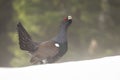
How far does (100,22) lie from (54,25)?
1.70 metres

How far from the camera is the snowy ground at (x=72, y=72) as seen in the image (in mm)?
3957

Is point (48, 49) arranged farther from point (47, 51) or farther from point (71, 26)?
point (71, 26)

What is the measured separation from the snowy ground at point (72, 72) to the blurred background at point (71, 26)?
7.53m

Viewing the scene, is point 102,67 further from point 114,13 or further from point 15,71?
point 114,13

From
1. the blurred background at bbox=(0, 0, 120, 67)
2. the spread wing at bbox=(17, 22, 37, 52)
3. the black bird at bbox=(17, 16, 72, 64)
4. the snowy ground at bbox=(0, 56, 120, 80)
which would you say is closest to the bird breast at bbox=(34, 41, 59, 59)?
the black bird at bbox=(17, 16, 72, 64)

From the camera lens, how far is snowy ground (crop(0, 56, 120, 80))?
13.0ft

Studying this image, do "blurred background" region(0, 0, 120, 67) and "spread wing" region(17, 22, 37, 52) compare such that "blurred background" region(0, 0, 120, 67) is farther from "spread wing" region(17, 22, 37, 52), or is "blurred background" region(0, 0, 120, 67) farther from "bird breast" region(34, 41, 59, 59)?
"bird breast" region(34, 41, 59, 59)

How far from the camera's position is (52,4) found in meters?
13.8

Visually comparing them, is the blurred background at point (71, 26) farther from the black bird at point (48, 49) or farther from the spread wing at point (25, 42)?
the black bird at point (48, 49)

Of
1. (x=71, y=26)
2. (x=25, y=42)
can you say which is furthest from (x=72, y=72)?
(x=71, y=26)

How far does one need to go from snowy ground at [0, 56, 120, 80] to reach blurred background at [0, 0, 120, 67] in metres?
7.53

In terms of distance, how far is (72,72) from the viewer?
405cm

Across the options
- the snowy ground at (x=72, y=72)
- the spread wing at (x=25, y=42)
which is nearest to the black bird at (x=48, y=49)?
the spread wing at (x=25, y=42)

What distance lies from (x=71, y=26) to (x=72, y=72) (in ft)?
30.8
